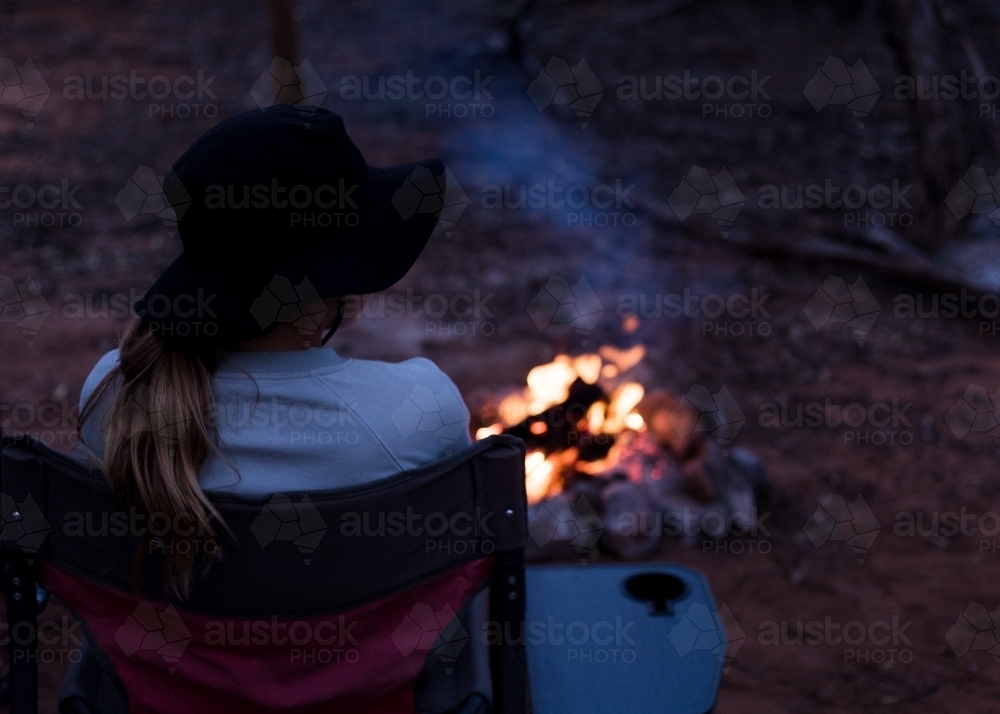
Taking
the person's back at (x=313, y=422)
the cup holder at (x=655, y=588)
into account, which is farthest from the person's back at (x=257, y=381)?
the cup holder at (x=655, y=588)

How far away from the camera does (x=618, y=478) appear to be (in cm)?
388

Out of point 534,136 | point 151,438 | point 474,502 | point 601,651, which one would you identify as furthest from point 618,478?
point 534,136

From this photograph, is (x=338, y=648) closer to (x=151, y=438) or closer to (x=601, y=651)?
(x=151, y=438)

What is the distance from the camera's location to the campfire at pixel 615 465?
3.70 metres

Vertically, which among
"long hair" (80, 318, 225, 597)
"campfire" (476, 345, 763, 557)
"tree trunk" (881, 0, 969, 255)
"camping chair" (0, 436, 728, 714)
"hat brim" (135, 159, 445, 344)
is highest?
"tree trunk" (881, 0, 969, 255)

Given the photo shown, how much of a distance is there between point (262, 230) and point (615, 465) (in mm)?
2723

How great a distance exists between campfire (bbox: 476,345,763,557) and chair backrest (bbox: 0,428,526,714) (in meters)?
2.08

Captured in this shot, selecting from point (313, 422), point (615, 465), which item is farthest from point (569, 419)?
point (313, 422)

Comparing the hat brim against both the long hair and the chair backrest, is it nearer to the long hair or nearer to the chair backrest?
the long hair

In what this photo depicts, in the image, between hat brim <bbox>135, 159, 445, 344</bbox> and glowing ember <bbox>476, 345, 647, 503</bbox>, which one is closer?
hat brim <bbox>135, 159, 445, 344</bbox>

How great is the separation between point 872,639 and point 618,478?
1.18 metres

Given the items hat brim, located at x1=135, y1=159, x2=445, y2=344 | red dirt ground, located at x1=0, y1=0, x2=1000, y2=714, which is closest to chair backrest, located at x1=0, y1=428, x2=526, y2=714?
hat brim, located at x1=135, y1=159, x2=445, y2=344

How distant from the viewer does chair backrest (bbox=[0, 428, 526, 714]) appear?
1429mm

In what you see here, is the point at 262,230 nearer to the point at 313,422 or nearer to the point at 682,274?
the point at 313,422
